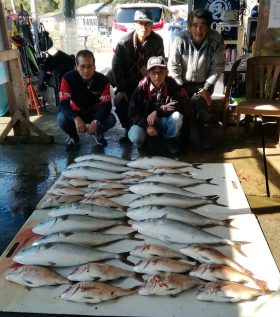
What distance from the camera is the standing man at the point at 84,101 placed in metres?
4.80

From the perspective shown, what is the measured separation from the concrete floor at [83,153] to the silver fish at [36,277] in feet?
2.38

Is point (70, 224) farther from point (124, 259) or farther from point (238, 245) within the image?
point (238, 245)

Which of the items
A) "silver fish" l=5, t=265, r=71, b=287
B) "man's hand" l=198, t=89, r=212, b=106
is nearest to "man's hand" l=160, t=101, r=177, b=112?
"man's hand" l=198, t=89, r=212, b=106

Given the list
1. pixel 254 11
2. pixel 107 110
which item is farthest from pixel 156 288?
pixel 254 11

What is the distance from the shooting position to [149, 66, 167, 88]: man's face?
4.53 m

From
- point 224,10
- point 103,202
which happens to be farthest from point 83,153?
point 224,10

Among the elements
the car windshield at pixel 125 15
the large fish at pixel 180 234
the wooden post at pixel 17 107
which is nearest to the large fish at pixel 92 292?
the large fish at pixel 180 234

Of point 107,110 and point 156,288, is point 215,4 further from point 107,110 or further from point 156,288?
point 156,288

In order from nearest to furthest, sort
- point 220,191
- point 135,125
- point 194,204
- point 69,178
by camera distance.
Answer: point 194,204 < point 220,191 < point 69,178 < point 135,125

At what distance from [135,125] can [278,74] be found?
7.77 ft

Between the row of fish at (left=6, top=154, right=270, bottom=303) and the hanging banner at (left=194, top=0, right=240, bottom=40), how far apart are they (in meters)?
Answer: 5.42

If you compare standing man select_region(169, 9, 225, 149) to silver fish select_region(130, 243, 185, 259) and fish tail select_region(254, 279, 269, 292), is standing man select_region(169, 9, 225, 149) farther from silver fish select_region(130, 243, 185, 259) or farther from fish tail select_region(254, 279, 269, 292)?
fish tail select_region(254, 279, 269, 292)

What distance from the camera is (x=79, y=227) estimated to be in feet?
9.07

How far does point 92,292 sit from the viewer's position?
218cm
